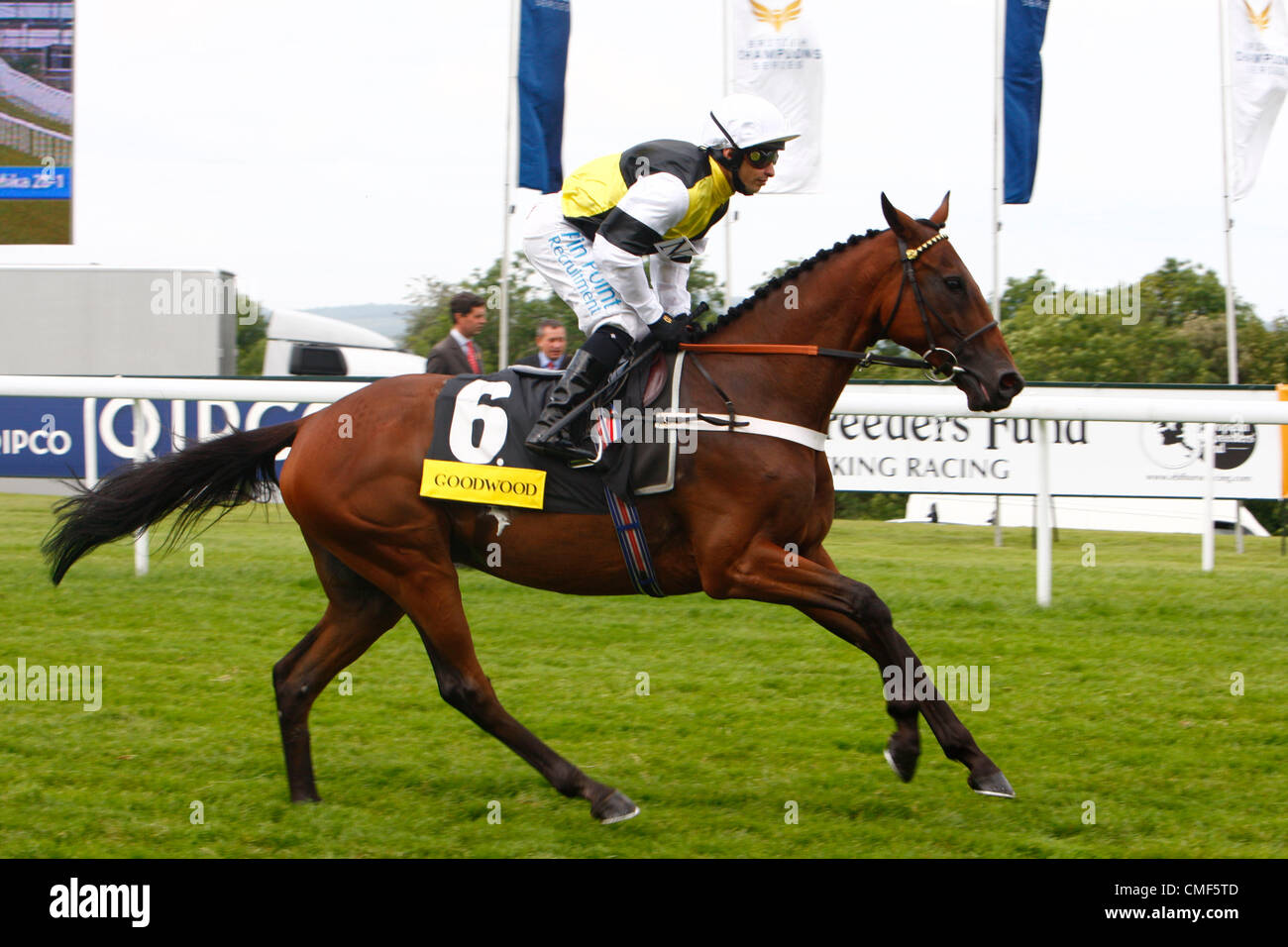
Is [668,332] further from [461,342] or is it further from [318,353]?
[318,353]

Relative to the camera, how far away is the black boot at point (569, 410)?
160 inches

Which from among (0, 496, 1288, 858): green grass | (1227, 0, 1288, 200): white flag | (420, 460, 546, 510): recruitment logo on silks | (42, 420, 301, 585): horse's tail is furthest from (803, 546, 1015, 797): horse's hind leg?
(1227, 0, 1288, 200): white flag

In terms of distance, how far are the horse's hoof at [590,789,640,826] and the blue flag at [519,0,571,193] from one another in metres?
10.6

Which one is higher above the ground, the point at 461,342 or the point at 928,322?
the point at 461,342

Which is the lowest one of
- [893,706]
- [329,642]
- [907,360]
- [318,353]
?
[893,706]

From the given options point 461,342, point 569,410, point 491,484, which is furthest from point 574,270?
point 461,342

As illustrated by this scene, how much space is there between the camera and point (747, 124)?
4023 millimetres

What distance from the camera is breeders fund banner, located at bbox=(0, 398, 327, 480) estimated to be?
10172 mm

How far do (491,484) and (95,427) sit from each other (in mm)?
6975

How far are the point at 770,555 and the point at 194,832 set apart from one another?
1.89m

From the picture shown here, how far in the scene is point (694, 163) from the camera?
411 centimetres

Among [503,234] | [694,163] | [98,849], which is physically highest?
[503,234]
